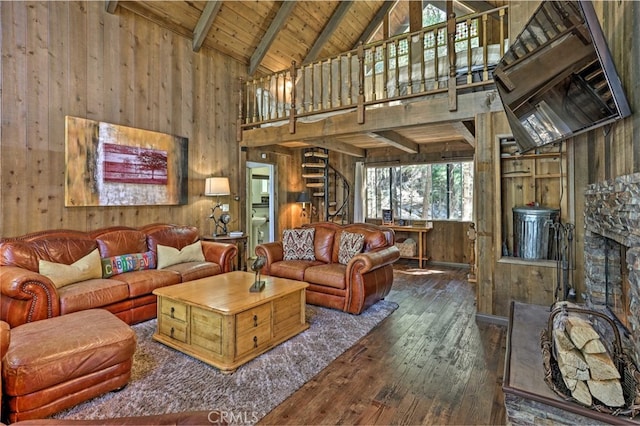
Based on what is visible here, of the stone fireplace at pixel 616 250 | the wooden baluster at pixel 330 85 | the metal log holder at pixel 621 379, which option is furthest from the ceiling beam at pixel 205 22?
the metal log holder at pixel 621 379

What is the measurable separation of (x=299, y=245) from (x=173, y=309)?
197cm

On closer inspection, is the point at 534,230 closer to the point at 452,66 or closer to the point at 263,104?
the point at 452,66

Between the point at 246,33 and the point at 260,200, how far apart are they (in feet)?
11.2

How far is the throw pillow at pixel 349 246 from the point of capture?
4086 mm

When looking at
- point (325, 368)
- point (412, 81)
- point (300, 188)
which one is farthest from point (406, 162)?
point (325, 368)

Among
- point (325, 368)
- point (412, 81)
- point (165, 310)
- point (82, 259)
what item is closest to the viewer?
point (325, 368)

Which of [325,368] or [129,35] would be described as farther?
[129,35]

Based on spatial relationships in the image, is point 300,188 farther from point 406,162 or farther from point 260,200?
point 406,162

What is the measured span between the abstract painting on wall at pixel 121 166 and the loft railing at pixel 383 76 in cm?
149

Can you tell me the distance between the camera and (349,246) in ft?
13.6

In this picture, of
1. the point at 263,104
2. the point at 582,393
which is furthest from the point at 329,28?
the point at 582,393

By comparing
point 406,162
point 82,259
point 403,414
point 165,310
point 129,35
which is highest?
point 129,35

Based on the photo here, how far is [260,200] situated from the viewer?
24.9 feet

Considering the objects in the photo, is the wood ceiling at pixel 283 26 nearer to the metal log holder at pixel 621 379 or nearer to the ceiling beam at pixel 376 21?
the ceiling beam at pixel 376 21
